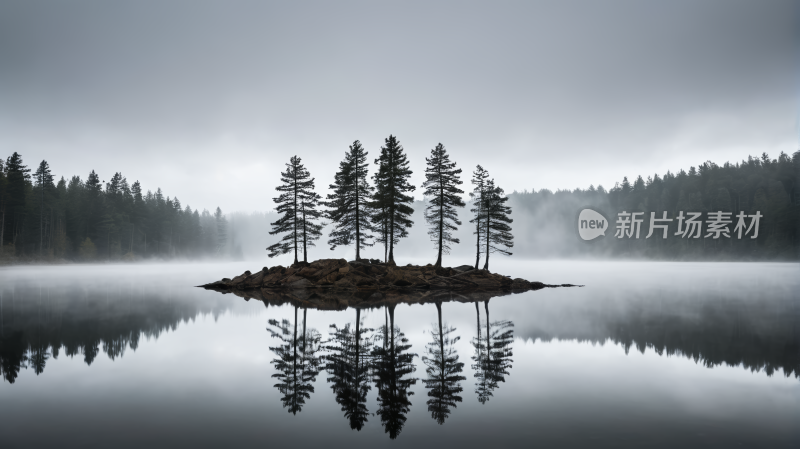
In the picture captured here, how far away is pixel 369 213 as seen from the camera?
160 ft

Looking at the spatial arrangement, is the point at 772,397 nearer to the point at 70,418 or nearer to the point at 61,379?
the point at 70,418

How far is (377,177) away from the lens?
4778 cm

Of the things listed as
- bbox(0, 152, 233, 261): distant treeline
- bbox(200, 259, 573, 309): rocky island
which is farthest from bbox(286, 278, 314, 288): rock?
bbox(0, 152, 233, 261): distant treeline

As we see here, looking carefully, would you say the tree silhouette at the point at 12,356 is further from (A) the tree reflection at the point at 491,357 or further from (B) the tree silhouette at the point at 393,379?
(A) the tree reflection at the point at 491,357

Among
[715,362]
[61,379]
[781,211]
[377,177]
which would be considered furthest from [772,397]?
[781,211]

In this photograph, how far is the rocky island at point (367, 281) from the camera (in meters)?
36.1

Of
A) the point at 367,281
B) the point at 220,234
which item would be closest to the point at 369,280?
the point at 367,281

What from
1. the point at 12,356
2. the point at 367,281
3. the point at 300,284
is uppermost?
the point at 367,281

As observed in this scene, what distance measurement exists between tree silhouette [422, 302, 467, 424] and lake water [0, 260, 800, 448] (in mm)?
45

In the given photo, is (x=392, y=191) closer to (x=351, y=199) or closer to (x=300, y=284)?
(x=351, y=199)

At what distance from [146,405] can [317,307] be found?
52.6 feet

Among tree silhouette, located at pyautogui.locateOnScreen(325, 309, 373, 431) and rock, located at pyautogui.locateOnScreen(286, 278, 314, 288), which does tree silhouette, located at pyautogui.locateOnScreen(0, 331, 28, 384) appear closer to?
tree silhouette, located at pyautogui.locateOnScreen(325, 309, 373, 431)

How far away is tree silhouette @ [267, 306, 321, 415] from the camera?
8.02 meters

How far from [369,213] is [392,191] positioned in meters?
4.22
